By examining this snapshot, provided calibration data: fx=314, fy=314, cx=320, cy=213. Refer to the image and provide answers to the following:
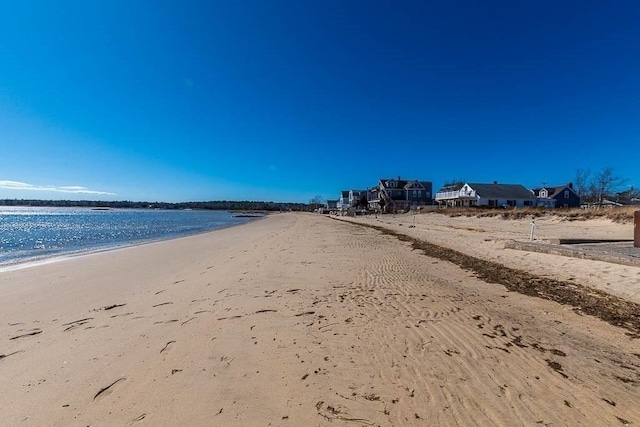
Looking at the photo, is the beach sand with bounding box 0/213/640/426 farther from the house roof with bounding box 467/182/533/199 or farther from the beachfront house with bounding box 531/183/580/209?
the beachfront house with bounding box 531/183/580/209

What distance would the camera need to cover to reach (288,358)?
3.90 metres

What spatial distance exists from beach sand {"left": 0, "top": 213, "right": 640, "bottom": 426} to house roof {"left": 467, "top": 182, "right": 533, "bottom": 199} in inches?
2210

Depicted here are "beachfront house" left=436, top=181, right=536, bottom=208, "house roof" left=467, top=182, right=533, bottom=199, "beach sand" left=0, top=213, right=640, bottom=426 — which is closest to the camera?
"beach sand" left=0, top=213, right=640, bottom=426

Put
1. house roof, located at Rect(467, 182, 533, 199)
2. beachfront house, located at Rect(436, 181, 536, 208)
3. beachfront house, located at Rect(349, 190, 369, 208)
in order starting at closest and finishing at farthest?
beachfront house, located at Rect(436, 181, 536, 208) < house roof, located at Rect(467, 182, 533, 199) < beachfront house, located at Rect(349, 190, 369, 208)

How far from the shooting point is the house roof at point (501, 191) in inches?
2298

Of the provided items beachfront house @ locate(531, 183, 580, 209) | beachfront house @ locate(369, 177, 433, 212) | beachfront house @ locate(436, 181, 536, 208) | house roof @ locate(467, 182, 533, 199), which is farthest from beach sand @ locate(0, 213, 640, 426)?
beachfront house @ locate(369, 177, 433, 212)

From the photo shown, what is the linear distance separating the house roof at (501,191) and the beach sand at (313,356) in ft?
184

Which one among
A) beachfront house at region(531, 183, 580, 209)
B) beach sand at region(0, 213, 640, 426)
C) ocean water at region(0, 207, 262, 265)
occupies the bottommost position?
ocean water at region(0, 207, 262, 265)

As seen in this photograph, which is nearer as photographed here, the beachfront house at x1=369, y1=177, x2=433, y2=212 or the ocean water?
the ocean water

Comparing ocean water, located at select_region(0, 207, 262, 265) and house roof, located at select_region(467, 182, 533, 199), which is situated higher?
house roof, located at select_region(467, 182, 533, 199)

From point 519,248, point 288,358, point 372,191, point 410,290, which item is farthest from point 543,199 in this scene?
point 288,358

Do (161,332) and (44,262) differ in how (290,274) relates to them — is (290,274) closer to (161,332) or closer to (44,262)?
(161,332)

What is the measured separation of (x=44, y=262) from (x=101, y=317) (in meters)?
10.1

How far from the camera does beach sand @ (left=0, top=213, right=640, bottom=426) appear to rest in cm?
292
